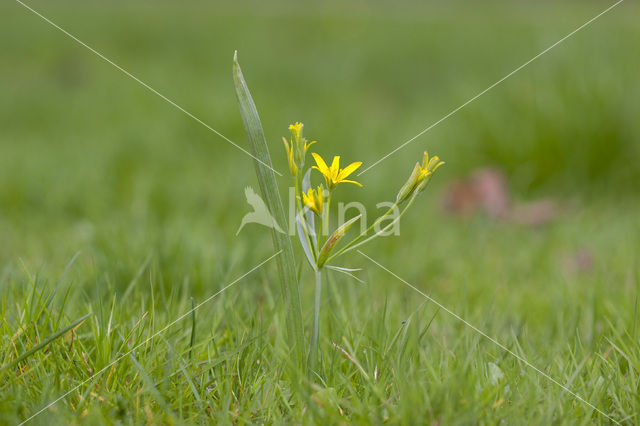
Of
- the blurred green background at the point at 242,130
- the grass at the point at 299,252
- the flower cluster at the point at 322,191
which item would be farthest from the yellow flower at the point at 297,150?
the blurred green background at the point at 242,130

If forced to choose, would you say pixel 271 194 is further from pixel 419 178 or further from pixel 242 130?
pixel 242 130

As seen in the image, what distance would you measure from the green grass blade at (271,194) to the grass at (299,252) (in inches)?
4.2

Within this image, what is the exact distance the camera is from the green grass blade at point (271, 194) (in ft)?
2.85

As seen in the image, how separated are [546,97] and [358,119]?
4.56ft

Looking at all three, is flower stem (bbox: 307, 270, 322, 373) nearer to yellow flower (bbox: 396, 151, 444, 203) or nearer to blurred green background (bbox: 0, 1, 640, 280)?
yellow flower (bbox: 396, 151, 444, 203)

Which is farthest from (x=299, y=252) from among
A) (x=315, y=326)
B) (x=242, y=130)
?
(x=242, y=130)

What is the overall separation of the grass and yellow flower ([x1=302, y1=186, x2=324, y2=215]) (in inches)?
10.4

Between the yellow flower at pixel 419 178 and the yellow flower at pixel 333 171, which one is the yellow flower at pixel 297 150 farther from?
the yellow flower at pixel 419 178

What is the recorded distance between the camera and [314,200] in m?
0.86

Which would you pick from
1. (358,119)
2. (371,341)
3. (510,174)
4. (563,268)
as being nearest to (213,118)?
(358,119)

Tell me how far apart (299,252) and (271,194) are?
4.28 feet

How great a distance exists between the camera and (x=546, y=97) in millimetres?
3104

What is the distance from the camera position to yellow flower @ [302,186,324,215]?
0.85 meters

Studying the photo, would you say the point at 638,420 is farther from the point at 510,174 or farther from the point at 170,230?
the point at 510,174
